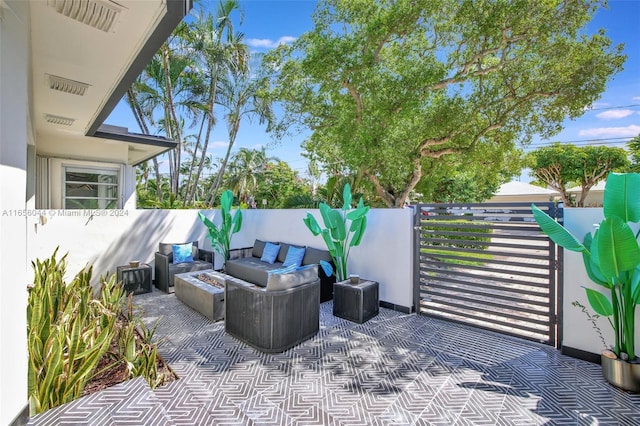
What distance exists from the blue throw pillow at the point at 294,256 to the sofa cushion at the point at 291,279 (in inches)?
84.5

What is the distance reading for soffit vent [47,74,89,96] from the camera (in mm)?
3876

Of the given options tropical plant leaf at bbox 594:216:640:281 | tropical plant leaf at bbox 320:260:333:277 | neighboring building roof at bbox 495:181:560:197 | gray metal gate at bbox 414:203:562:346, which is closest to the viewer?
tropical plant leaf at bbox 594:216:640:281

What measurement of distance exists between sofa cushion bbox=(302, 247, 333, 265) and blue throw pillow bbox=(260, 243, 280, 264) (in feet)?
2.80

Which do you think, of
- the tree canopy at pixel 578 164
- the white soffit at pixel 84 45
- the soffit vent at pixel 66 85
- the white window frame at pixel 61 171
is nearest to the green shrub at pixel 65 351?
the white soffit at pixel 84 45

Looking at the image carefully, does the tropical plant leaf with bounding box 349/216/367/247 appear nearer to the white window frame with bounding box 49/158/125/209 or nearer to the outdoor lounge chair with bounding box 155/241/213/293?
the outdoor lounge chair with bounding box 155/241/213/293

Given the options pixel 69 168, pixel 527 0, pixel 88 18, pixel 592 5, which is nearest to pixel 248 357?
pixel 88 18

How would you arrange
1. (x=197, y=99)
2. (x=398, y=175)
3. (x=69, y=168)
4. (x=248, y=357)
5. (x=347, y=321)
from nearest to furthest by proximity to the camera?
(x=248, y=357) < (x=347, y=321) < (x=69, y=168) < (x=398, y=175) < (x=197, y=99)

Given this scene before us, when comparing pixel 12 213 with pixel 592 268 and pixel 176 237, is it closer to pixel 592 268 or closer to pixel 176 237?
pixel 592 268

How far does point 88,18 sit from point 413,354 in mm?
4765

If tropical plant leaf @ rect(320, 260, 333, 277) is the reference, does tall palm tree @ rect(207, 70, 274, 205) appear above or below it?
above

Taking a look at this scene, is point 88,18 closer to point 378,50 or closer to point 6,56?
point 6,56

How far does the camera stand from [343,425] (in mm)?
2549

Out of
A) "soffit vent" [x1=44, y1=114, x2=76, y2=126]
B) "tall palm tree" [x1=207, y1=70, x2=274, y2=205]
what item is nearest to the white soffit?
"soffit vent" [x1=44, y1=114, x2=76, y2=126]

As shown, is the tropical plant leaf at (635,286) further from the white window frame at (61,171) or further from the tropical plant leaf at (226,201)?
the white window frame at (61,171)
